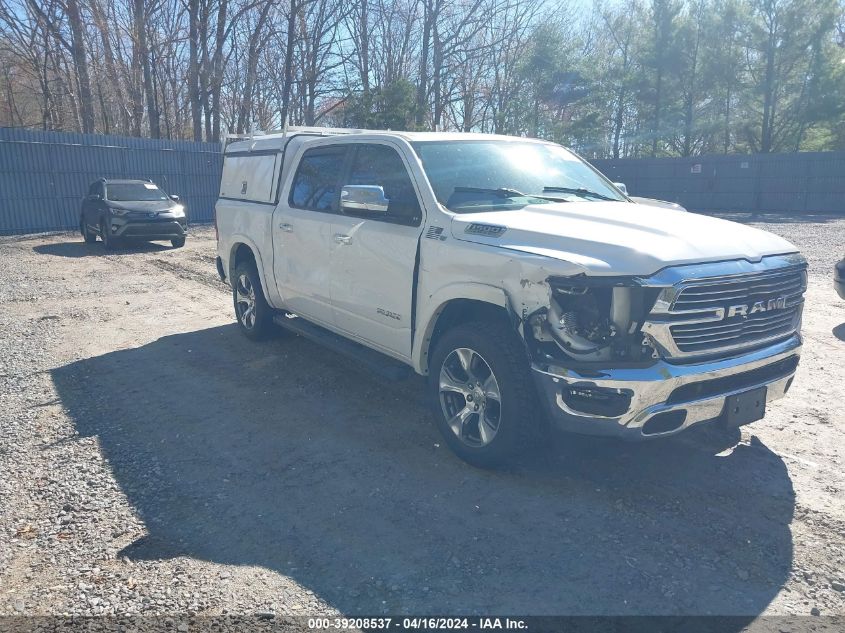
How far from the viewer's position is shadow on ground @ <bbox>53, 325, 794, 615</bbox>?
3098mm

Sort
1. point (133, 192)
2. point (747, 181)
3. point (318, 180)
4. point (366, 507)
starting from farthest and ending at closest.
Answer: point (747, 181) < point (133, 192) < point (318, 180) < point (366, 507)

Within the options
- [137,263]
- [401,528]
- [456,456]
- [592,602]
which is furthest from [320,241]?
[137,263]

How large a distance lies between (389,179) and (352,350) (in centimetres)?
138

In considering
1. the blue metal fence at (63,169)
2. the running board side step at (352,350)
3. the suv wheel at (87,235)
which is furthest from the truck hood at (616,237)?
the blue metal fence at (63,169)

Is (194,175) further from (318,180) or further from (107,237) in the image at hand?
(318,180)

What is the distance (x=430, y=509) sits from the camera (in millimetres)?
3811

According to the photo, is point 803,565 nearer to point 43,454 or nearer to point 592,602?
point 592,602

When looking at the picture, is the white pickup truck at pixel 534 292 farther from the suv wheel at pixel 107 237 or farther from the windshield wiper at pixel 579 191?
the suv wheel at pixel 107 237

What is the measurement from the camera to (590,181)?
547 centimetres

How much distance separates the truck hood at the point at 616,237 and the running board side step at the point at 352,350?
1167 millimetres

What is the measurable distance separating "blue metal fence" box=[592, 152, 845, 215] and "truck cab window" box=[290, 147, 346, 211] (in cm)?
2367

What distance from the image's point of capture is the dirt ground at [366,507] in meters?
3.08

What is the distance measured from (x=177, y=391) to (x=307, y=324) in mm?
1299

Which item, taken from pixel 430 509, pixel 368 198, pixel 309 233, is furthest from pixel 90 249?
pixel 430 509
